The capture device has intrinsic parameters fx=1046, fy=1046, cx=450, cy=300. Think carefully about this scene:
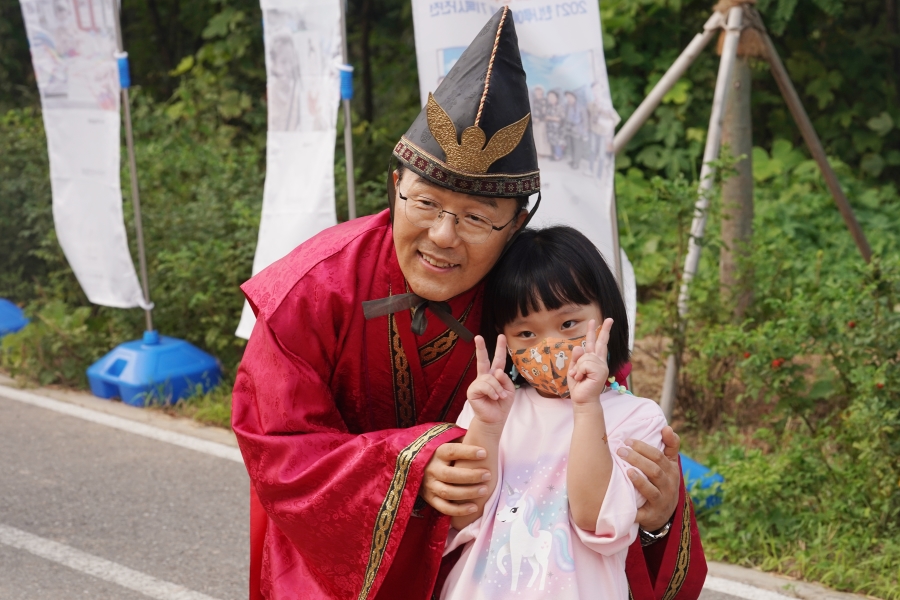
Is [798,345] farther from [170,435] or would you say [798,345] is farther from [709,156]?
[170,435]

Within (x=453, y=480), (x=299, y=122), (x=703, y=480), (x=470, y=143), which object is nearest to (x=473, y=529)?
(x=453, y=480)

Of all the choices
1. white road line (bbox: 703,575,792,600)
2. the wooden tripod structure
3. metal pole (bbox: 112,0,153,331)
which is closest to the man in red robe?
white road line (bbox: 703,575,792,600)

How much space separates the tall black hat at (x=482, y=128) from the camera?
226 cm

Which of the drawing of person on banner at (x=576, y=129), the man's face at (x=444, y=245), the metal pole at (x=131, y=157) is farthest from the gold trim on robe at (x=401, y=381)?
Result: the metal pole at (x=131, y=157)

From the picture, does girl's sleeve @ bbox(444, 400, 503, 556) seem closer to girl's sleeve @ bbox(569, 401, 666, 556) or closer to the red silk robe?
the red silk robe

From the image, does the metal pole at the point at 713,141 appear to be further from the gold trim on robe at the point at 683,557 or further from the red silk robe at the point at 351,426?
the red silk robe at the point at 351,426

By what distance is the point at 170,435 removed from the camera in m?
5.23

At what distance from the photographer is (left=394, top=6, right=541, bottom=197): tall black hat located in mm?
2260

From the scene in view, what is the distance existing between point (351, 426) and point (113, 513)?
7.00 ft

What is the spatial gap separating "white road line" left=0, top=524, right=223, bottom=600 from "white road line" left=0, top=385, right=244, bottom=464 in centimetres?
96

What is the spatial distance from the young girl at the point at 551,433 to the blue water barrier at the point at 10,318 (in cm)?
515

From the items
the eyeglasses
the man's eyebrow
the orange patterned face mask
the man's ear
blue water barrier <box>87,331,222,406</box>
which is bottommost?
blue water barrier <box>87,331,222,406</box>

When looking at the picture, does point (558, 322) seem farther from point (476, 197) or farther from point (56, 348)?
point (56, 348)

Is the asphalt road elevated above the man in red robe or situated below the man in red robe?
below
